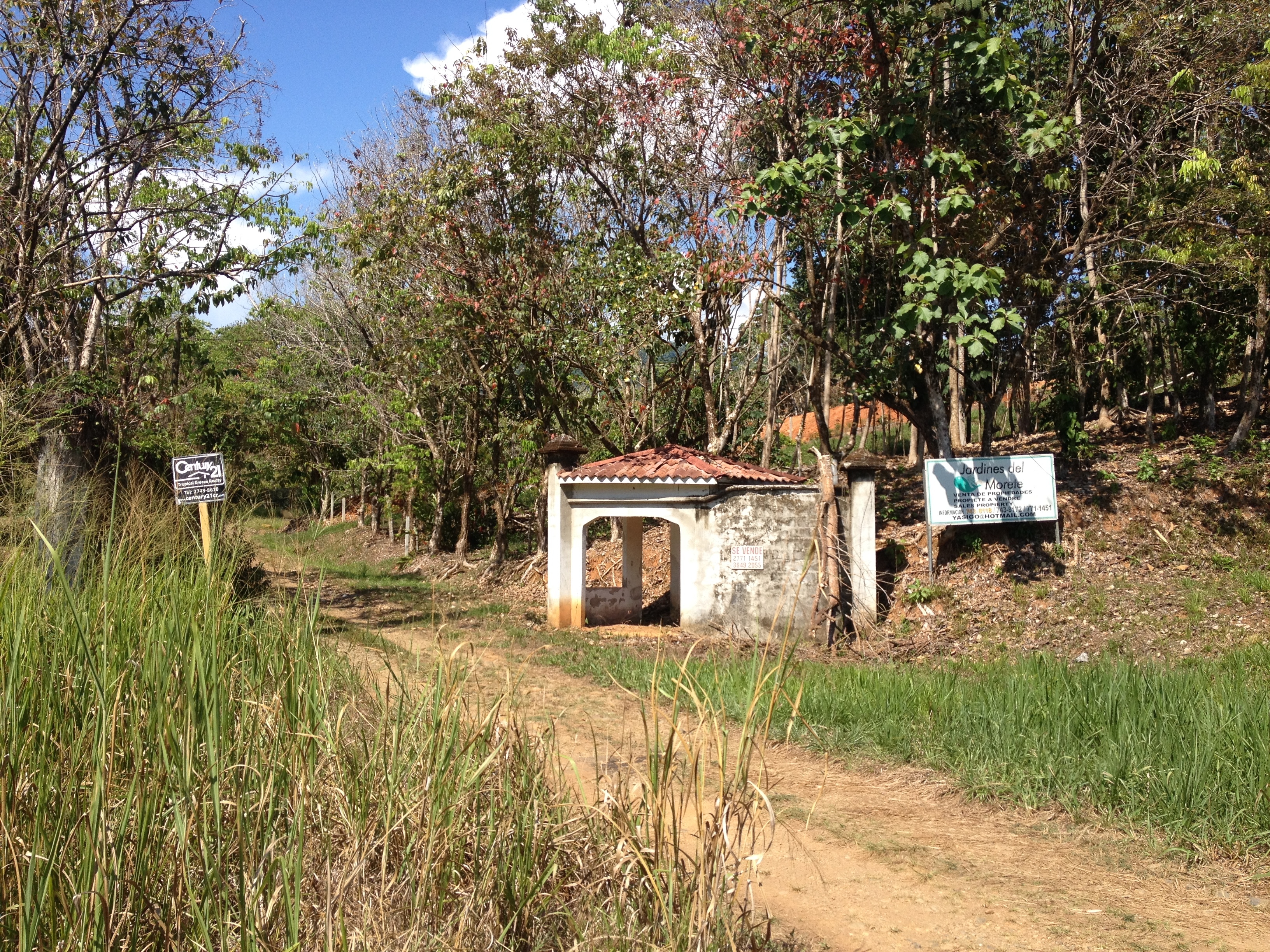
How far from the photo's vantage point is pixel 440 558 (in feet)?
68.3

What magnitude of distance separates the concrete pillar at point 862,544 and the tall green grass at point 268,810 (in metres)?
8.46

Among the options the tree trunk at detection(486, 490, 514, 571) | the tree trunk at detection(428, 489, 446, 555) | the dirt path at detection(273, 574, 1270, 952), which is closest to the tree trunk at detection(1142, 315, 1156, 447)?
the tree trunk at detection(486, 490, 514, 571)

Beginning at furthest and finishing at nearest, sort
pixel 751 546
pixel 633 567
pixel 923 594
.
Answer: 1. pixel 633 567
2. pixel 751 546
3. pixel 923 594

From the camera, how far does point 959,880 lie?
507 cm

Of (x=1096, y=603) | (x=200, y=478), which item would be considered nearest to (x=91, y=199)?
(x=200, y=478)

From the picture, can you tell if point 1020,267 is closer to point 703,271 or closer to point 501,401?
point 703,271

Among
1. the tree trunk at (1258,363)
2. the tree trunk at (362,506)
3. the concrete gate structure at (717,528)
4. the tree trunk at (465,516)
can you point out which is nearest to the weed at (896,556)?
the concrete gate structure at (717,528)

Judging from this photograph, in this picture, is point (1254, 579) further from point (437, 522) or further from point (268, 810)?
point (437, 522)

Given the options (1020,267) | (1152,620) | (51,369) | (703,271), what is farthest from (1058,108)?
(51,369)

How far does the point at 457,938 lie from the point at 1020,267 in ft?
41.7

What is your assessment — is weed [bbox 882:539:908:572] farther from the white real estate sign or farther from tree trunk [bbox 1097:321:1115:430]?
tree trunk [bbox 1097:321:1115:430]

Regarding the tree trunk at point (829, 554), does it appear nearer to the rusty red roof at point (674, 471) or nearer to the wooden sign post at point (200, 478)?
the rusty red roof at point (674, 471)

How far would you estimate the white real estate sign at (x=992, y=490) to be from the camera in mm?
12266

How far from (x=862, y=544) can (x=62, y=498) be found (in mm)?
8432
